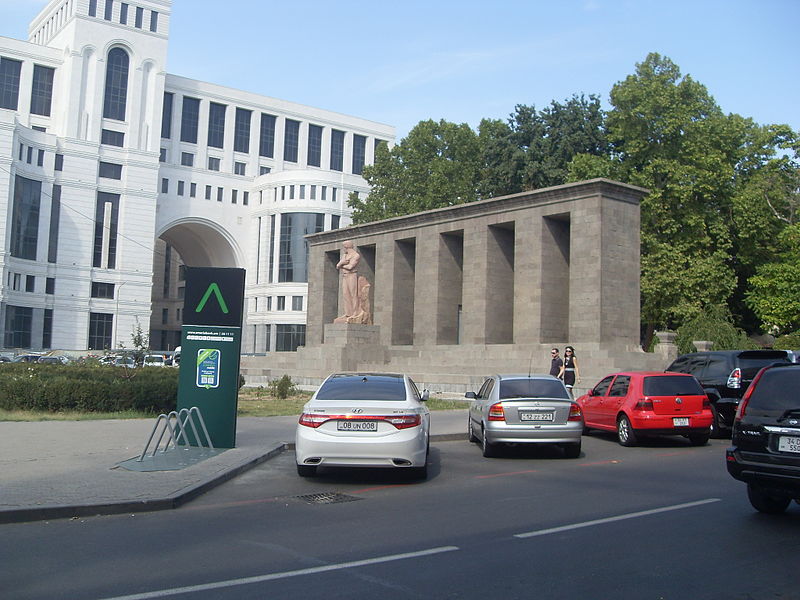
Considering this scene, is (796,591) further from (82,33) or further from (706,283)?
(82,33)

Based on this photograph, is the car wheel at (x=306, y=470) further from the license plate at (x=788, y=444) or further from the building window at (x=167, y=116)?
the building window at (x=167, y=116)

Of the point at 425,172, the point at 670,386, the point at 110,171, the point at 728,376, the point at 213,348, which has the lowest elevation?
the point at 670,386

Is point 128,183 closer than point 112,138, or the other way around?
point 112,138

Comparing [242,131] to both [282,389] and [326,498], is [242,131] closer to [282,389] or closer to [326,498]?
[282,389]

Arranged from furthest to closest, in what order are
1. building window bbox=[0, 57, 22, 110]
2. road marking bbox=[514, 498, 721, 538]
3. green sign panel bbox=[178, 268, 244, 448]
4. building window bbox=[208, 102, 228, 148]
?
building window bbox=[208, 102, 228, 148], building window bbox=[0, 57, 22, 110], green sign panel bbox=[178, 268, 244, 448], road marking bbox=[514, 498, 721, 538]

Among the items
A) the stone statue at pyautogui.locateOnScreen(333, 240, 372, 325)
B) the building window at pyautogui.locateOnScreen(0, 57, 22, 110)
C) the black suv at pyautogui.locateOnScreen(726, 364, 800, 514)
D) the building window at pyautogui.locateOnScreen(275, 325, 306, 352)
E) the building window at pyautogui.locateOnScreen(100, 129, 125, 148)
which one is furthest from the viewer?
the building window at pyautogui.locateOnScreen(275, 325, 306, 352)

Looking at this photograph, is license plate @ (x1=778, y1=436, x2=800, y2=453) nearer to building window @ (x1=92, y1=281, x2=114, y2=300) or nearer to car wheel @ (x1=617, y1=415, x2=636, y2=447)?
car wheel @ (x1=617, y1=415, x2=636, y2=447)

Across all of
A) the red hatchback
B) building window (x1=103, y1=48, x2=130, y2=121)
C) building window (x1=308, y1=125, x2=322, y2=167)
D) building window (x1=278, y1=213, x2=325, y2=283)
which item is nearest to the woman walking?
the red hatchback

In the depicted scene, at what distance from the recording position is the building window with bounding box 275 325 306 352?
82750mm

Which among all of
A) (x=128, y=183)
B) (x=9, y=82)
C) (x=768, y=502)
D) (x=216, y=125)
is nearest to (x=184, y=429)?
(x=768, y=502)

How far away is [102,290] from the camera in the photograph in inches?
3017

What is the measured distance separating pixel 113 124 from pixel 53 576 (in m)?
78.1

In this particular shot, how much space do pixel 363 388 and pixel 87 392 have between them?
10.5 meters

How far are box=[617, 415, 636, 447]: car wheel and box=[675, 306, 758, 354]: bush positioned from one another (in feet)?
69.4
